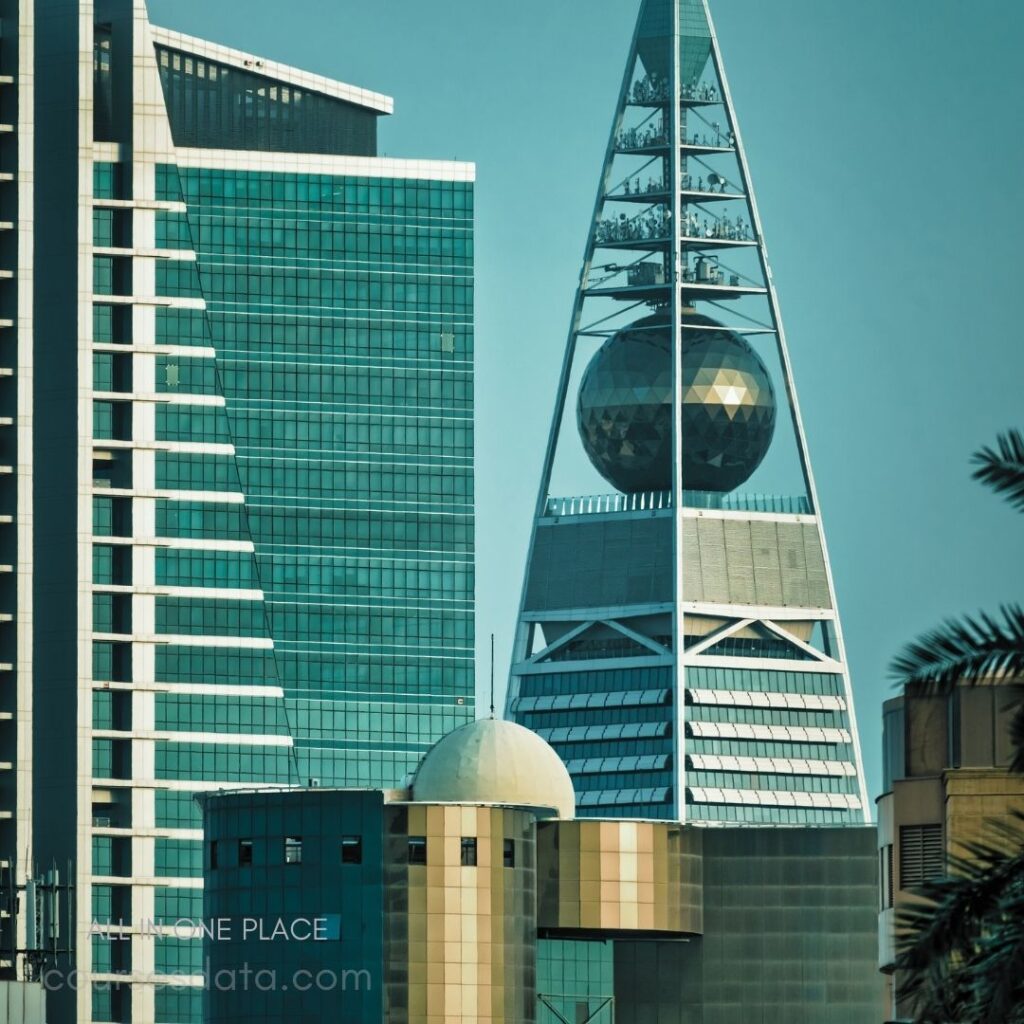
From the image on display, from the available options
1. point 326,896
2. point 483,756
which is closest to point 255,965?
point 326,896

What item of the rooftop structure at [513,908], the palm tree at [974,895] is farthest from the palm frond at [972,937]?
the rooftop structure at [513,908]

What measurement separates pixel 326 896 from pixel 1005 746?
62741 mm

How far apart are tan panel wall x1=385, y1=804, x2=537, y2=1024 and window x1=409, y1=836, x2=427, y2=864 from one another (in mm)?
214

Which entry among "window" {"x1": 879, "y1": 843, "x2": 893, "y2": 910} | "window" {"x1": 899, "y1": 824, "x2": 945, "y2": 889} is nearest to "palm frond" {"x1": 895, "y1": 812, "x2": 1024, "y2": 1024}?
"window" {"x1": 899, "y1": 824, "x2": 945, "y2": 889}

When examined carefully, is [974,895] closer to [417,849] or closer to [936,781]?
[936,781]

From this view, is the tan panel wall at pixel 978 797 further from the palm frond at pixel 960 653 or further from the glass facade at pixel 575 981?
the glass facade at pixel 575 981

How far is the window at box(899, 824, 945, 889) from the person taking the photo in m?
96.2

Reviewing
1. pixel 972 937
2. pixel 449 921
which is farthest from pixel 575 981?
pixel 972 937

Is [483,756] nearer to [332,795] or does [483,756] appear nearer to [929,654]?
[332,795]

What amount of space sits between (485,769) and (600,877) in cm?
745

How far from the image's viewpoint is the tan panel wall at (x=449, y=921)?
149625mm

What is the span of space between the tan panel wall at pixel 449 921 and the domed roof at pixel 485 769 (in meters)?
1.98

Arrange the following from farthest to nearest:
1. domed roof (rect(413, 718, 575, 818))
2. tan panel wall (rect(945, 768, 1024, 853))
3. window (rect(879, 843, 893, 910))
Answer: domed roof (rect(413, 718, 575, 818)), window (rect(879, 843, 893, 910)), tan panel wall (rect(945, 768, 1024, 853))

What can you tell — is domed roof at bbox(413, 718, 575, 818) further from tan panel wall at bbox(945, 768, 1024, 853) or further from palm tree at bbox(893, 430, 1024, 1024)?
palm tree at bbox(893, 430, 1024, 1024)
